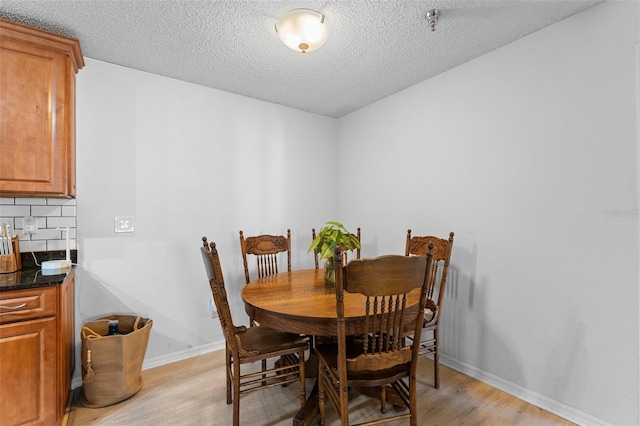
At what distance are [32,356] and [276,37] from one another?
2.35 metres

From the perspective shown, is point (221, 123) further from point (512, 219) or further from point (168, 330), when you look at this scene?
point (512, 219)

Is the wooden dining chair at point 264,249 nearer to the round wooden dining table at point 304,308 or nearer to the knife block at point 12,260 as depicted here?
the round wooden dining table at point 304,308

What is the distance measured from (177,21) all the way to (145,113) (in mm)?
952

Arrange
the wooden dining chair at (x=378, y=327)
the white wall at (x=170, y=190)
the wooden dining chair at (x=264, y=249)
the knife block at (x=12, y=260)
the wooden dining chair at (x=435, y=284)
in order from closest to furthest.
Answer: the wooden dining chair at (x=378, y=327) → the knife block at (x=12, y=260) → the wooden dining chair at (x=435, y=284) → the white wall at (x=170, y=190) → the wooden dining chair at (x=264, y=249)

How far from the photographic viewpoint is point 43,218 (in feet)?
7.08

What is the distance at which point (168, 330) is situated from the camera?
8.63 feet

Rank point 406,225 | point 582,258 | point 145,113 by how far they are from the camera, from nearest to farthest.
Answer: point 582,258
point 145,113
point 406,225

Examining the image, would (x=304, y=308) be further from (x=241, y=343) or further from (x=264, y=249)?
(x=264, y=249)

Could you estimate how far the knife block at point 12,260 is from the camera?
6.24 ft

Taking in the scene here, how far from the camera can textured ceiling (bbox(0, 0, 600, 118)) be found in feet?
5.78

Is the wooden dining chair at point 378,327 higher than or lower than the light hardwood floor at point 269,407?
higher

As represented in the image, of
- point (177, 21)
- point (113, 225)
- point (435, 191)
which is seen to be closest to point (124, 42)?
point (177, 21)

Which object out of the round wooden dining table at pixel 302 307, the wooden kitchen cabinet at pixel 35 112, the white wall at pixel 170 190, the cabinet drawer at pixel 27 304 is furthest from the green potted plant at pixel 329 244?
the wooden kitchen cabinet at pixel 35 112

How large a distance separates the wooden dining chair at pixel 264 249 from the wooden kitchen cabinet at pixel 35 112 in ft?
4.26
